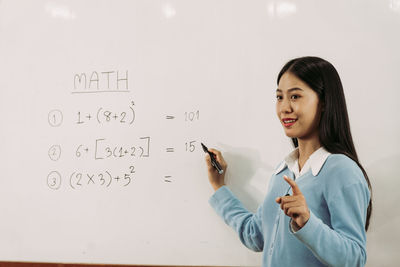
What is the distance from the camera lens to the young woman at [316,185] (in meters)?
0.62

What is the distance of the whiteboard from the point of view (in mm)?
904

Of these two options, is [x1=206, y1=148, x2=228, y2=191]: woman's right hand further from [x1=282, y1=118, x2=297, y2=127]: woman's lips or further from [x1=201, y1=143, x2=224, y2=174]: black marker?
[x1=282, y1=118, x2=297, y2=127]: woman's lips

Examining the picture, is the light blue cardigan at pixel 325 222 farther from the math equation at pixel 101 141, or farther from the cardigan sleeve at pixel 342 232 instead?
the math equation at pixel 101 141

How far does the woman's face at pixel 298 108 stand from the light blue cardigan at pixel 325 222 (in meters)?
0.08

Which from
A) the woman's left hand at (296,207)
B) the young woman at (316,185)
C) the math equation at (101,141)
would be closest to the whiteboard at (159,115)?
the math equation at (101,141)

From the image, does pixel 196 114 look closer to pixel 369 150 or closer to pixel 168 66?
pixel 168 66

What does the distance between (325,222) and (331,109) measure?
222 millimetres

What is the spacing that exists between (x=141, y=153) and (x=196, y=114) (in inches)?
7.4

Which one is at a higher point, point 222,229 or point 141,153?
point 141,153

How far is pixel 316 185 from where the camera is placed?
705mm

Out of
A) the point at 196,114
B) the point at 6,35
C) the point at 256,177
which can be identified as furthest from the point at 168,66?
the point at 6,35

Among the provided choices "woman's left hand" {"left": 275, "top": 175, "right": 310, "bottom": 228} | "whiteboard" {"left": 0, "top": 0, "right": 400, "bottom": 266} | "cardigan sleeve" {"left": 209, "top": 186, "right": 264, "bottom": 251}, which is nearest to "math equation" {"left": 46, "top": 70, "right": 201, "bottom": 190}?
"whiteboard" {"left": 0, "top": 0, "right": 400, "bottom": 266}

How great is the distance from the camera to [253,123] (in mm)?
958

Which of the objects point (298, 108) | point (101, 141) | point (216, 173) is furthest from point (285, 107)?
point (101, 141)
